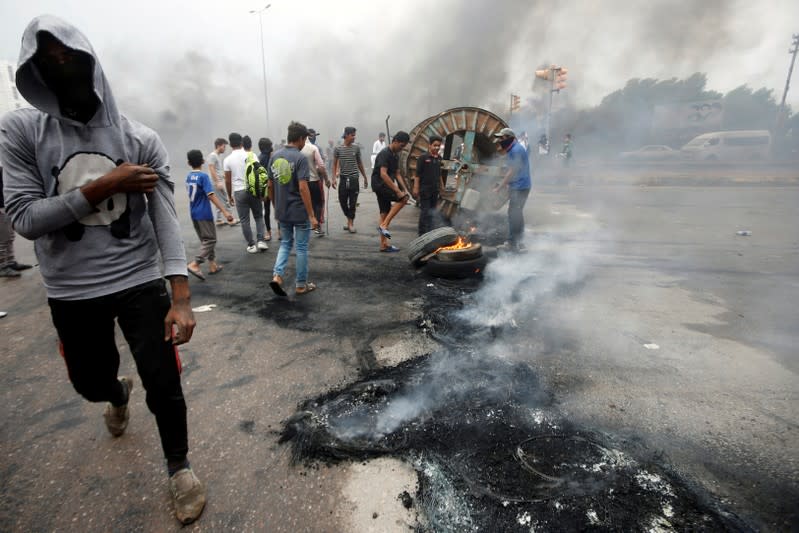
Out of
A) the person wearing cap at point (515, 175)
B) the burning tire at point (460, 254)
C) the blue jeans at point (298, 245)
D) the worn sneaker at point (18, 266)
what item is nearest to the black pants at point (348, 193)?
the person wearing cap at point (515, 175)

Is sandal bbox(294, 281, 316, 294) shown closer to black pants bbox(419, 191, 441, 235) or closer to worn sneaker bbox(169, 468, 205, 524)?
black pants bbox(419, 191, 441, 235)

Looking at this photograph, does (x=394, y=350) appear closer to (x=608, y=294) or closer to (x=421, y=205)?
(x=608, y=294)

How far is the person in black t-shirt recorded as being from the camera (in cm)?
665

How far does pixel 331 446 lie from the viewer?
235 centimetres

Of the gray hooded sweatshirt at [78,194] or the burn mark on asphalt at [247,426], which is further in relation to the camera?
the burn mark on asphalt at [247,426]

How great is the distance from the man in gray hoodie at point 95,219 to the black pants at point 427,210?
204 inches

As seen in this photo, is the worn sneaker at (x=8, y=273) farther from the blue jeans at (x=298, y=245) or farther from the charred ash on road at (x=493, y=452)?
the charred ash on road at (x=493, y=452)

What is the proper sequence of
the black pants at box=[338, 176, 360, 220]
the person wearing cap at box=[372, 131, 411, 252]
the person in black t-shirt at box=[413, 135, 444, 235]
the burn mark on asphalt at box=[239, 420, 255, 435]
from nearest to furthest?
the burn mark on asphalt at box=[239, 420, 255, 435] < the person wearing cap at box=[372, 131, 411, 252] < the person in black t-shirt at box=[413, 135, 444, 235] < the black pants at box=[338, 176, 360, 220]

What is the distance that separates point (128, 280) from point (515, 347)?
281 cm

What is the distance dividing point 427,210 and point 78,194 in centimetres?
564

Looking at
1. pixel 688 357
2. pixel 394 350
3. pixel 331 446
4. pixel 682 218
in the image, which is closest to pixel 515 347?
pixel 394 350

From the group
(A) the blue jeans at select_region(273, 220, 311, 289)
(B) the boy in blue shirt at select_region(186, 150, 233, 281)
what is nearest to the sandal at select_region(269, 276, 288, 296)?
(A) the blue jeans at select_region(273, 220, 311, 289)

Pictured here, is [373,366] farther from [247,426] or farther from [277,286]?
[277,286]

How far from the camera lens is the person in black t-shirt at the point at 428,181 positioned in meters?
6.65
